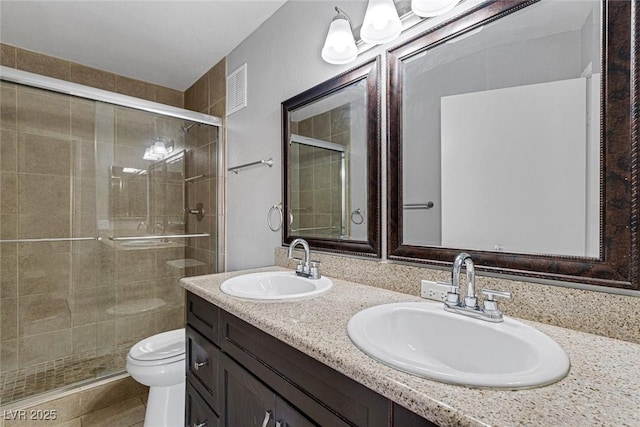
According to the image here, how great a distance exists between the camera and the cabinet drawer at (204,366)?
113 centimetres

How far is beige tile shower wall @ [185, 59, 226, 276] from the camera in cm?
245

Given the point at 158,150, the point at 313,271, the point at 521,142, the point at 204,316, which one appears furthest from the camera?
the point at 158,150

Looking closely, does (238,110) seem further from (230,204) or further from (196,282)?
(196,282)

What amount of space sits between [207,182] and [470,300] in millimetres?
2163

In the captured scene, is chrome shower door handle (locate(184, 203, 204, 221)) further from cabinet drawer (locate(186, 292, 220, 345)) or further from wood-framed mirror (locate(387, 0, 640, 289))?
wood-framed mirror (locate(387, 0, 640, 289))

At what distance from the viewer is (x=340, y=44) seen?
1.30 meters

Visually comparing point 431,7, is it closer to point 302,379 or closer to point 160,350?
point 302,379

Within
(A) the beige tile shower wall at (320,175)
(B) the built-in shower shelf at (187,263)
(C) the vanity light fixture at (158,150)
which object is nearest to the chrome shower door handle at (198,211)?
(B) the built-in shower shelf at (187,263)

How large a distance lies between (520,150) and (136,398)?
260 cm

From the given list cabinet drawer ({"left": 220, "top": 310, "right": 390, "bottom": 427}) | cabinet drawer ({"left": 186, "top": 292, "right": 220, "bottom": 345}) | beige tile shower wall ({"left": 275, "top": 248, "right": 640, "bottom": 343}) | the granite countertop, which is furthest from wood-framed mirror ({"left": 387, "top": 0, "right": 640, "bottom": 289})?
cabinet drawer ({"left": 186, "top": 292, "right": 220, "bottom": 345})

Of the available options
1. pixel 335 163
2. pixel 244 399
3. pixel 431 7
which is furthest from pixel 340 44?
pixel 244 399

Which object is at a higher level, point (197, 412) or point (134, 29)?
point (134, 29)

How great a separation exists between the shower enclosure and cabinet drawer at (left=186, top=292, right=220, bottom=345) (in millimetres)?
1161

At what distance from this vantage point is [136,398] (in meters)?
2.07
